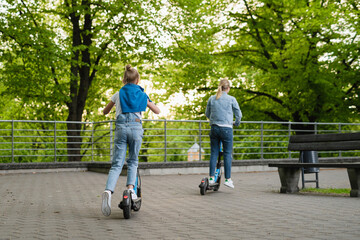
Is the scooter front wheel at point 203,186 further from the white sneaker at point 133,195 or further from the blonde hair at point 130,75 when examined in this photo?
the blonde hair at point 130,75

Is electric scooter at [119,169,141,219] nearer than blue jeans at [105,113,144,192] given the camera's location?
Yes

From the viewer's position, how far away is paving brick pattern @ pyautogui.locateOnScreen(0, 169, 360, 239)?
15.7 feet

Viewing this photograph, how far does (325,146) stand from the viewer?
28.6 ft

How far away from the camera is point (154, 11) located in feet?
66.7

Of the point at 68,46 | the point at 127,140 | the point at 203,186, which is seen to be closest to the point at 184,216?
the point at 127,140

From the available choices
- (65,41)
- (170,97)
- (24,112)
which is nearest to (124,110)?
(65,41)

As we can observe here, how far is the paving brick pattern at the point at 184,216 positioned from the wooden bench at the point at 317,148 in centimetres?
34

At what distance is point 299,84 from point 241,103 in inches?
182

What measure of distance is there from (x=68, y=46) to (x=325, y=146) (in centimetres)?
1199

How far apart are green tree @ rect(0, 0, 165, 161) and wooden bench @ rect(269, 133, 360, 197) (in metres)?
10.3

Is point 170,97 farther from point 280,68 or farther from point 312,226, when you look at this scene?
point 312,226

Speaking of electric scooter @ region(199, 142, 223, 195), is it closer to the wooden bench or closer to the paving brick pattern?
the paving brick pattern

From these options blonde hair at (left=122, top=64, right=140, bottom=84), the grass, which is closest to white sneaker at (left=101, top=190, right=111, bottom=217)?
blonde hair at (left=122, top=64, right=140, bottom=84)

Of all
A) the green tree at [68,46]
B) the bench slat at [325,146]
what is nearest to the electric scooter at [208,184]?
the bench slat at [325,146]
